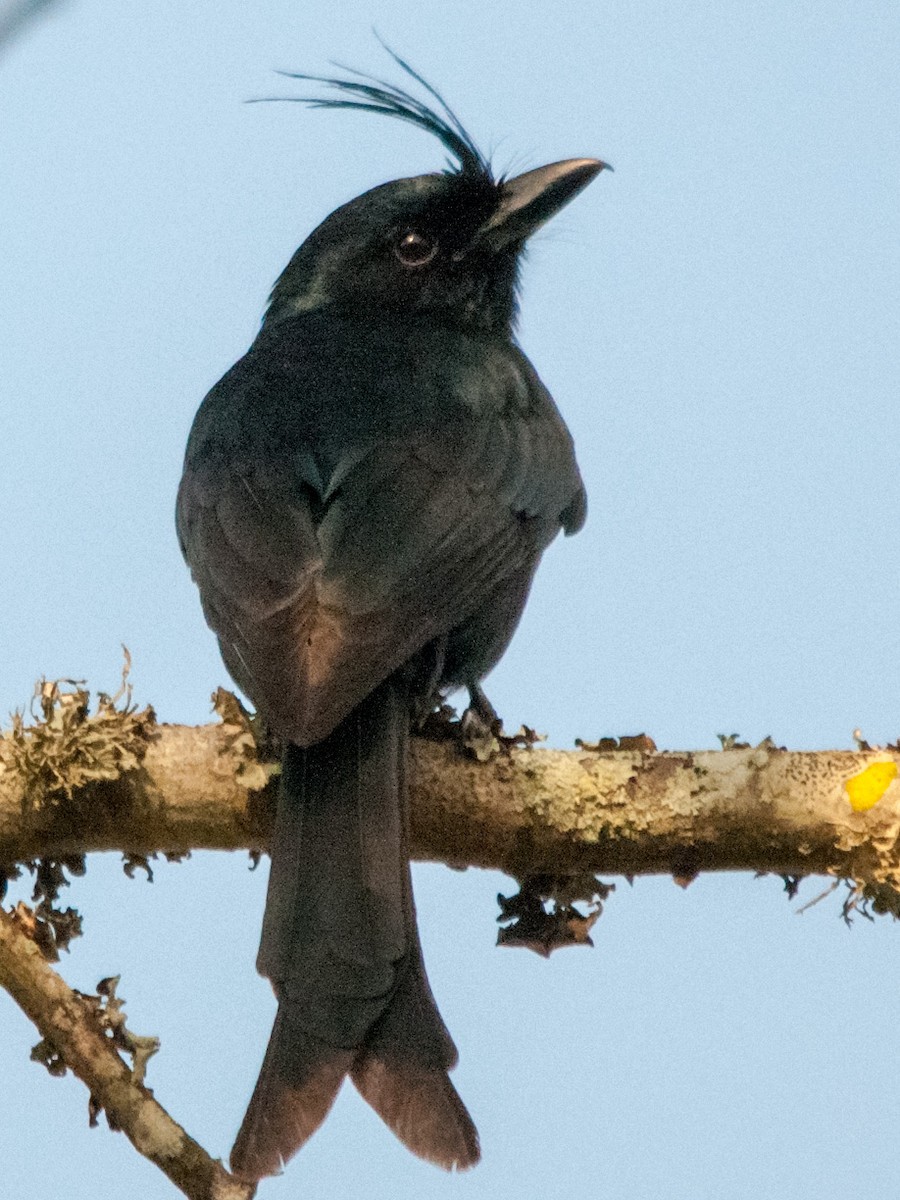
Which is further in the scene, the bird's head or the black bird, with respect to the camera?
the bird's head

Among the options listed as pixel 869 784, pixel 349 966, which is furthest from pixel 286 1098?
pixel 869 784

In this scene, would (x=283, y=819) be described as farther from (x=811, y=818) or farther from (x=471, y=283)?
(x=471, y=283)

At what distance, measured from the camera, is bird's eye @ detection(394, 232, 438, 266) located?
5.43 metres

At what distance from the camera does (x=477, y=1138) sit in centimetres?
335

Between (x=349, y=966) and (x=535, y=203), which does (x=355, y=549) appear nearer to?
(x=349, y=966)

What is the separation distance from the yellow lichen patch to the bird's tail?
910 mm

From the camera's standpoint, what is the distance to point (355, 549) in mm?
3969

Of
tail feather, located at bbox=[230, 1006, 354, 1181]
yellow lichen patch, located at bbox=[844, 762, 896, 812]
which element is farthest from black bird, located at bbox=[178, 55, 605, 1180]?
yellow lichen patch, located at bbox=[844, 762, 896, 812]

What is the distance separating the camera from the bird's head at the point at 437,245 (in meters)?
5.41

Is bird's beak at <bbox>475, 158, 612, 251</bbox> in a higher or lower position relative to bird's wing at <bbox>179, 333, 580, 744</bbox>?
higher

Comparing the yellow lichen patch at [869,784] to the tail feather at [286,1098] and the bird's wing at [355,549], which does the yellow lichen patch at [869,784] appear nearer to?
the bird's wing at [355,549]

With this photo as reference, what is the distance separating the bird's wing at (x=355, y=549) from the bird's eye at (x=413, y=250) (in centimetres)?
84

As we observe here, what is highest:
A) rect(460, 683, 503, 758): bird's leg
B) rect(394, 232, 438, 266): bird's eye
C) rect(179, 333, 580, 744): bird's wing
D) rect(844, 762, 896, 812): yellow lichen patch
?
rect(394, 232, 438, 266): bird's eye

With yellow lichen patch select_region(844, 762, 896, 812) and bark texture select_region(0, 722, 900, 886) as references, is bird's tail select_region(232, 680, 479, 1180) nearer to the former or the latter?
bark texture select_region(0, 722, 900, 886)
